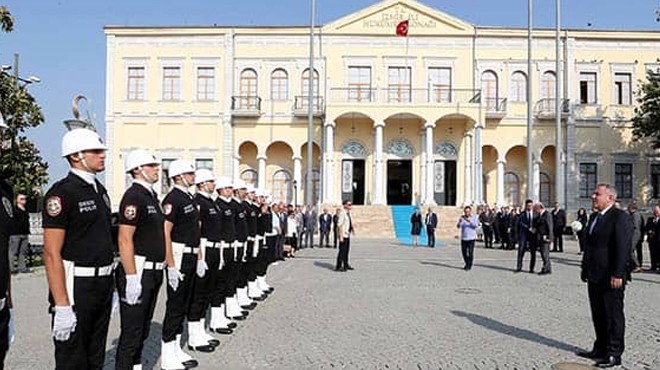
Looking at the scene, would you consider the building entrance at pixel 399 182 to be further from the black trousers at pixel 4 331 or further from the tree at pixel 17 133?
the black trousers at pixel 4 331

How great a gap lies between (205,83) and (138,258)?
4235 centimetres

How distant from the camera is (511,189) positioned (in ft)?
156

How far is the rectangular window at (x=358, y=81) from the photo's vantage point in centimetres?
4644

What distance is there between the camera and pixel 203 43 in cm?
4703

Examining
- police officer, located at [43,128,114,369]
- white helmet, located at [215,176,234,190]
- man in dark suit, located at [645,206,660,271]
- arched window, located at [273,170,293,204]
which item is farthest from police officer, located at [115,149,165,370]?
arched window, located at [273,170,293,204]

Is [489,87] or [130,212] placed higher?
[489,87]

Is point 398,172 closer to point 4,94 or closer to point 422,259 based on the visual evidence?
point 422,259

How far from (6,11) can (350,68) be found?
3184 cm

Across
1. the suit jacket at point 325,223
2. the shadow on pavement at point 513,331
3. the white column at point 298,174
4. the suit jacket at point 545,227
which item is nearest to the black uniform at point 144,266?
the shadow on pavement at point 513,331

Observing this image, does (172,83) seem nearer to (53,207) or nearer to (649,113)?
(649,113)

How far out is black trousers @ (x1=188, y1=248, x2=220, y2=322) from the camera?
8234 millimetres

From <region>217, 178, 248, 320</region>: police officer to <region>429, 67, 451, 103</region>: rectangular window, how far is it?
1493 inches

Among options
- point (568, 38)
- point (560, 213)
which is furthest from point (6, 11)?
point (568, 38)

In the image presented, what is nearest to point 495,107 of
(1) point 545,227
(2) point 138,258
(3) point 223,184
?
(1) point 545,227
